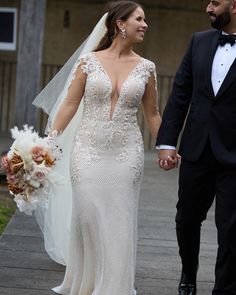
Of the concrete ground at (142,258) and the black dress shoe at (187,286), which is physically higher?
the black dress shoe at (187,286)

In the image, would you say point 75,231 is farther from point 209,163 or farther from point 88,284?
point 209,163

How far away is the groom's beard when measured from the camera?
17.6 ft

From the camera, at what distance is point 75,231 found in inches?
231

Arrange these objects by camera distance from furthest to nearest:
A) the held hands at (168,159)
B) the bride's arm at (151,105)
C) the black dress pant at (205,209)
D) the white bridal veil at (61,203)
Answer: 1. the white bridal veil at (61,203)
2. the bride's arm at (151,105)
3. the held hands at (168,159)
4. the black dress pant at (205,209)

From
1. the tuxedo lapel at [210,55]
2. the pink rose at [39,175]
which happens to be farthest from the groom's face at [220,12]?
the pink rose at [39,175]

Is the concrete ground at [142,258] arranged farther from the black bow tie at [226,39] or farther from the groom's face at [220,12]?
the groom's face at [220,12]

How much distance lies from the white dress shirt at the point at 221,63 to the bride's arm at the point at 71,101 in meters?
0.90

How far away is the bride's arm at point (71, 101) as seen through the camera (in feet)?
19.1

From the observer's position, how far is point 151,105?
5.98 metres

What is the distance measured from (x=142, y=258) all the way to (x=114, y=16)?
2.38 m

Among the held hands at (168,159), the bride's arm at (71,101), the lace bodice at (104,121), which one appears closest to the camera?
the held hands at (168,159)

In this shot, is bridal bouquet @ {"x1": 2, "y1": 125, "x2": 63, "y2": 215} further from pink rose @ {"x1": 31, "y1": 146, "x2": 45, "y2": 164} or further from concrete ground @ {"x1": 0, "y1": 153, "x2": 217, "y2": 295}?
concrete ground @ {"x1": 0, "y1": 153, "x2": 217, "y2": 295}

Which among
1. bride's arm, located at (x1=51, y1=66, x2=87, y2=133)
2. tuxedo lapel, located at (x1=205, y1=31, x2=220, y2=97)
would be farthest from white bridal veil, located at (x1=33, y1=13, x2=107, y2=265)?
tuxedo lapel, located at (x1=205, y1=31, x2=220, y2=97)

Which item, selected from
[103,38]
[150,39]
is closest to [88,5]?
[150,39]
